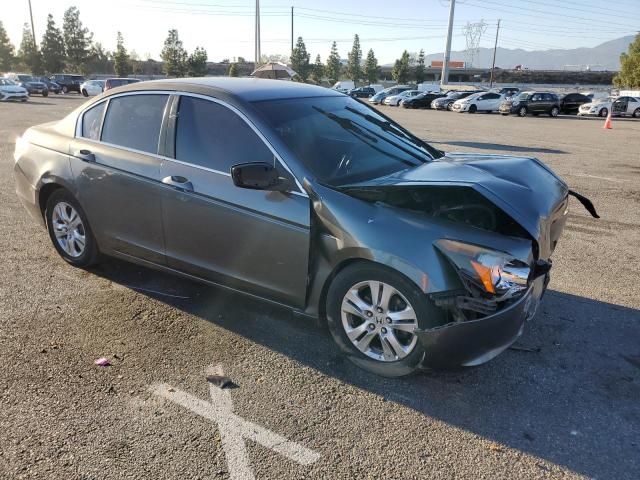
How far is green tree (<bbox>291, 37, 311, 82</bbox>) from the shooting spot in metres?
88.5

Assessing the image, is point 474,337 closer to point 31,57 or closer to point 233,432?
point 233,432

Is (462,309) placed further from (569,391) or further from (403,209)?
(569,391)

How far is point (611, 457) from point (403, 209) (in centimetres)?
169

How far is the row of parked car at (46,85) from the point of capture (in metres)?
31.9

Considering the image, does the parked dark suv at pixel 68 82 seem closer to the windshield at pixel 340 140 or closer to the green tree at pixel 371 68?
the windshield at pixel 340 140

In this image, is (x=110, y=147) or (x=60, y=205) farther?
(x=60, y=205)

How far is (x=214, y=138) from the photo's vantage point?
375 cm

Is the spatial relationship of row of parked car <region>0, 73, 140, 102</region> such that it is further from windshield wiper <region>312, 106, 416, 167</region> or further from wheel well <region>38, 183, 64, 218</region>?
windshield wiper <region>312, 106, 416, 167</region>

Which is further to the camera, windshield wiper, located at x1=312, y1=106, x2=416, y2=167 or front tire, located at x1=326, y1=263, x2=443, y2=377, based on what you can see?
windshield wiper, located at x1=312, y1=106, x2=416, y2=167

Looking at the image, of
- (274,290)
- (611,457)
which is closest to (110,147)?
(274,290)

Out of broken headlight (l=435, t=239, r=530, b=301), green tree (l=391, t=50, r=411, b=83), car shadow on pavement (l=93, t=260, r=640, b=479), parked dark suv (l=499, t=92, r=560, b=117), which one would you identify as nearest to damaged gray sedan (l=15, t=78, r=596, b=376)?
broken headlight (l=435, t=239, r=530, b=301)

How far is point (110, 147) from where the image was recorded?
4.30 meters

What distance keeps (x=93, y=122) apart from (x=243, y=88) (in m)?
1.53

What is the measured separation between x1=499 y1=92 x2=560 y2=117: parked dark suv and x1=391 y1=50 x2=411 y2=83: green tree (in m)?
63.5
